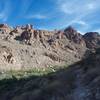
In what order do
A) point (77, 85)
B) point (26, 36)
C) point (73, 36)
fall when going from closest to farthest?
point (77, 85), point (26, 36), point (73, 36)

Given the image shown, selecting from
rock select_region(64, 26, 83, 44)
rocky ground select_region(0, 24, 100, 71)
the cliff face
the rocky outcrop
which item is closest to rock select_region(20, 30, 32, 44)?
rocky ground select_region(0, 24, 100, 71)

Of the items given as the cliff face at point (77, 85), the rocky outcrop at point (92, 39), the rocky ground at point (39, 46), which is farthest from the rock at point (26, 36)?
the cliff face at point (77, 85)

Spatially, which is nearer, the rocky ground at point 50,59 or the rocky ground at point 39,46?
the rocky ground at point 50,59

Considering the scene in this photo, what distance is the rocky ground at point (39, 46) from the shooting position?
112 metres

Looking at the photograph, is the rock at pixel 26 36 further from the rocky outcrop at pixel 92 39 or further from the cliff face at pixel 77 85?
the cliff face at pixel 77 85

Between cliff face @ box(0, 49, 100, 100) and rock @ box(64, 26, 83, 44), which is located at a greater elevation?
rock @ box(64, 26, 83, 44)

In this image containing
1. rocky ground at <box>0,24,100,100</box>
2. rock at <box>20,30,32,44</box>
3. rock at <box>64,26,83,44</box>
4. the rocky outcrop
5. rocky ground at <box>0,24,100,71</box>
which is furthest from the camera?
rock at <box>64,26,83,44</box>

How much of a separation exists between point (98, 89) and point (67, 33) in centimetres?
12954

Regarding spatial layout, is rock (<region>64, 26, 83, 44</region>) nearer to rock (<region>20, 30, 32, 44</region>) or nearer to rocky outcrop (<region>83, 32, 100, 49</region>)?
rocky outcrop (<region>83, 32, 100, 49</region>)

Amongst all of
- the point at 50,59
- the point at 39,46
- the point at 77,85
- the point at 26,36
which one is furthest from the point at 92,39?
the point at 77,85

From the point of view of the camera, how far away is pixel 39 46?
425 feet

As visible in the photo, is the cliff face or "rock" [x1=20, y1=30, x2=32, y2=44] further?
"rock" [x1=20, y1=30, x2=32, y2=44]

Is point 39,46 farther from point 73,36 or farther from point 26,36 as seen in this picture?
point 73,36

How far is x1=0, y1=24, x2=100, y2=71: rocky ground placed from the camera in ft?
367
